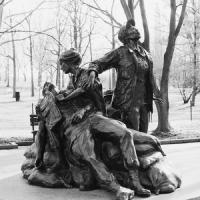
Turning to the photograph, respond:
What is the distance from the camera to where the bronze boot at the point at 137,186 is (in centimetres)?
529

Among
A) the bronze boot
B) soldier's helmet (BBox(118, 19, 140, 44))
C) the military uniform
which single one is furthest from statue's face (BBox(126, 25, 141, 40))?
the bronze boot

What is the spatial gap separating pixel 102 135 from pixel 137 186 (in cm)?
93

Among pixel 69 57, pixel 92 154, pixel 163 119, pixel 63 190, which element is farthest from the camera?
pixel 163 119

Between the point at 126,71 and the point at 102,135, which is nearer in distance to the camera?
the point at 102,135

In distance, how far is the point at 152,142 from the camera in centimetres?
614

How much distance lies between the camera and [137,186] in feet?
17.6

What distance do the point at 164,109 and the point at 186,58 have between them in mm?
19133

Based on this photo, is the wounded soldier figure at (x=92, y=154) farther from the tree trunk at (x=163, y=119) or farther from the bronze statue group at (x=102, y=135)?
the tree trunk at (x=163, y=119)

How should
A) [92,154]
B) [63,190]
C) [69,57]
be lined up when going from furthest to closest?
1. [69,57]
2. [63,190]
3. [92,154]

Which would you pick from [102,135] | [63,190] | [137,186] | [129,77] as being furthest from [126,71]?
[63,190]

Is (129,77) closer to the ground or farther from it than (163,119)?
farther from it

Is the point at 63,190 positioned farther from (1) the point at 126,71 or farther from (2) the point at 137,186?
(1) the point at 126,71

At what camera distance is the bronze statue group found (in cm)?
558

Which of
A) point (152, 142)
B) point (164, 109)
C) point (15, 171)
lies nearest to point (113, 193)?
point (152, 142)
